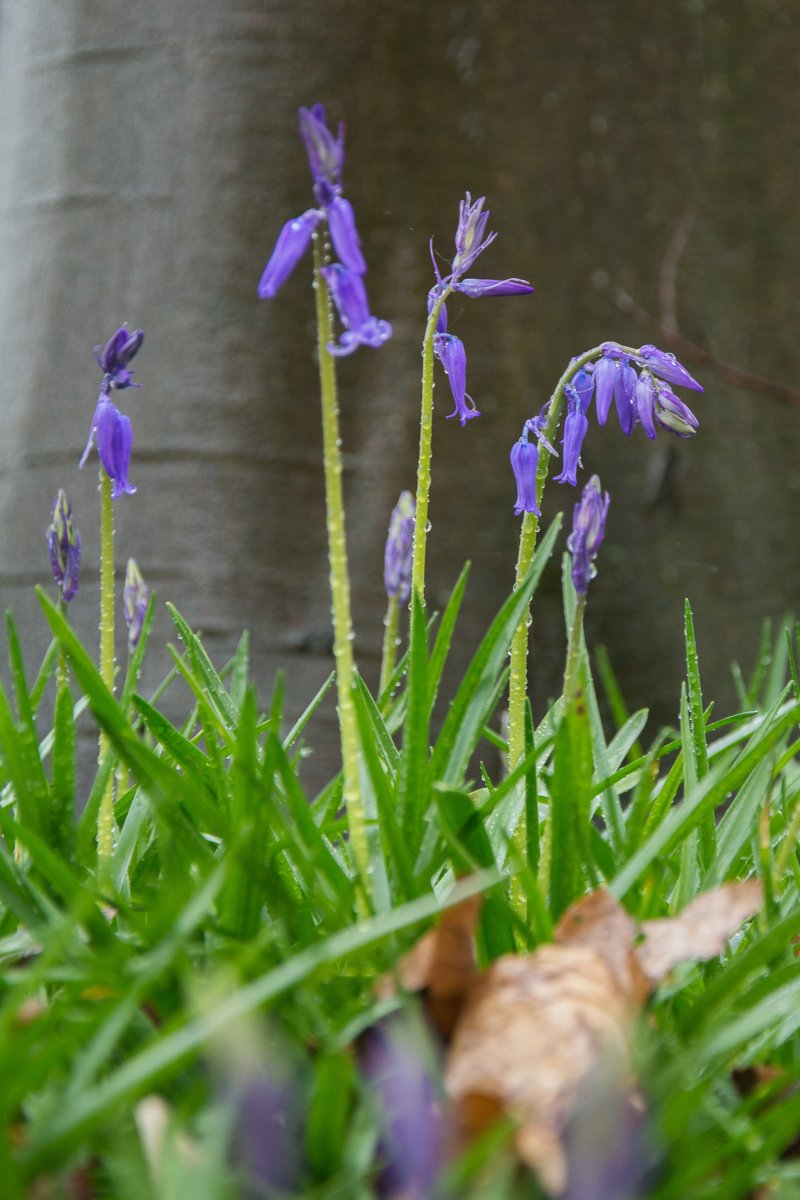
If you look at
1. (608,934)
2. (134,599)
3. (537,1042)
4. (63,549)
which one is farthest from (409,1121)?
(134,599)

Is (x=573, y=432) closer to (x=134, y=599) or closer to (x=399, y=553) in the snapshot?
(x=399, y=553)

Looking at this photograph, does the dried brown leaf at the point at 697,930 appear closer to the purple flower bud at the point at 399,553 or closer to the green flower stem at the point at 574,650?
the green flower stem at the point at 574,650

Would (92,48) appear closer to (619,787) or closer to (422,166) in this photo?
(422,166)

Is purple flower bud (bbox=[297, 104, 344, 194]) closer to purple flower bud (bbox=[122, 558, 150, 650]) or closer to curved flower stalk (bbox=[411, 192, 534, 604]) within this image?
curved flower stalk (bbox=[411, 192, 534, 604])

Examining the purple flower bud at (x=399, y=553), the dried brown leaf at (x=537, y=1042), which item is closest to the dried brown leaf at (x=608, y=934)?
the dried brown leaf at (x=537, y=1042)

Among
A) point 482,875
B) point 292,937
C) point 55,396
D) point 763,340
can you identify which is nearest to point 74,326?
point 55,396

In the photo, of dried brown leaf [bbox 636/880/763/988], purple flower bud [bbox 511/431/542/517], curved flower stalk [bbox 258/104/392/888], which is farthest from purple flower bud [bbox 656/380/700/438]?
dried brown leaf [bbox 636/880/763/988]
